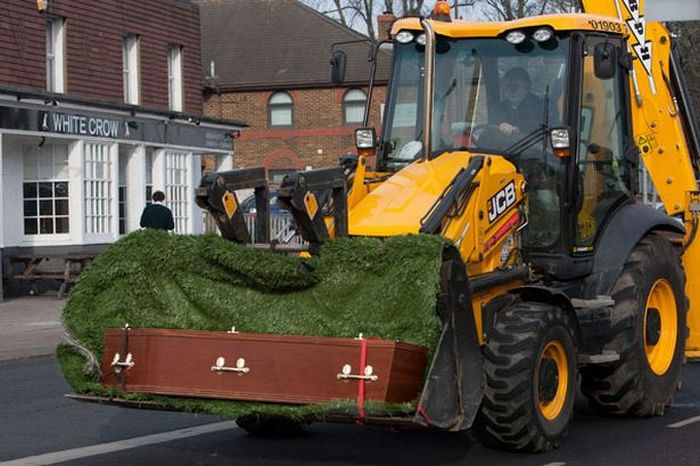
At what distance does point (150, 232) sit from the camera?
8375mm

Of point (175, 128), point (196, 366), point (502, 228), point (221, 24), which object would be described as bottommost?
point (196, 366)

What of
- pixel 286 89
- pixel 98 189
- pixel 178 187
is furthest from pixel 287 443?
pixel 286 89

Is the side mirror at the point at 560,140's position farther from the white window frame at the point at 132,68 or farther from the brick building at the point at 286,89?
the brick building at the point at 286,89

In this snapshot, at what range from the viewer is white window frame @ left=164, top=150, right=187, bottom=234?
28828mm

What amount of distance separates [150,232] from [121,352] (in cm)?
83

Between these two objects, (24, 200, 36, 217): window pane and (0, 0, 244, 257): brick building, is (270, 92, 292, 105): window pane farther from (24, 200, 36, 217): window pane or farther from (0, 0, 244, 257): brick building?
(24, 200, 36, 217): window pane

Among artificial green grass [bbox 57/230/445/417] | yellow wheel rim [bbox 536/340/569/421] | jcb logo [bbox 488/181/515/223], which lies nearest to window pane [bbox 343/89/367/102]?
Result: jcb logo [bbox 488/181/515/223]

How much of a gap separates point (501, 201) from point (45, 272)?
15653 mm

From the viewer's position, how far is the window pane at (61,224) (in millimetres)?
25672

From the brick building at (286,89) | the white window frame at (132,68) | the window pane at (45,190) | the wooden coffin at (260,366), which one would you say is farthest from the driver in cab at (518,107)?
the brick building at (286,89)

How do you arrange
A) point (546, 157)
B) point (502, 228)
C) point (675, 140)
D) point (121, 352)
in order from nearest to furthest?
point (121, 352) < point (502, 228) < point (546, 157) < point (675, 140)

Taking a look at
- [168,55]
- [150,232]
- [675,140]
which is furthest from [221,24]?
[150,232]

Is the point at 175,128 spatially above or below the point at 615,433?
above

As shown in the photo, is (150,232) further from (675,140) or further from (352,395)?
(675,140)
